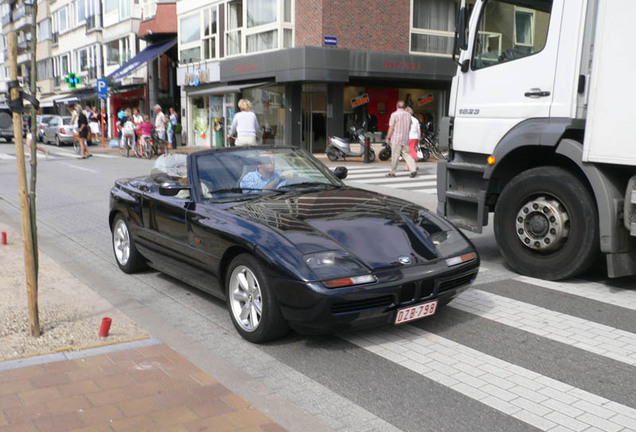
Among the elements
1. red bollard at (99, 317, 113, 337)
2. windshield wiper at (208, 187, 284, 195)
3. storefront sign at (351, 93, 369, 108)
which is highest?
storefront sign at (351, 93, 369, 108)

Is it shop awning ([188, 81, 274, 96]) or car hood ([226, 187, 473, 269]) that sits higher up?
shop awning ([188, 81, 274, 96])

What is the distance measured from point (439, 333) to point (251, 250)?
5.15ft

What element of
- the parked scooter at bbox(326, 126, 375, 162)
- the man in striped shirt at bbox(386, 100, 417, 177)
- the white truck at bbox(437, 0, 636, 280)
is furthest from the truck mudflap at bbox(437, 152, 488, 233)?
the parked scooter at bbox(326, 126, 375, 162)

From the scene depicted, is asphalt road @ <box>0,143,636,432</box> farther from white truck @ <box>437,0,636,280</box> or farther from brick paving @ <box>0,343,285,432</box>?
white truck @ <box>437,0,636,280</box>

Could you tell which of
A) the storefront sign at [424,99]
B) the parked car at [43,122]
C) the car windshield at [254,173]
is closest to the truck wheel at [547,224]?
the car windshield at [254,173]

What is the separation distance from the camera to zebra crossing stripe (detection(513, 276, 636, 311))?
5.66 m

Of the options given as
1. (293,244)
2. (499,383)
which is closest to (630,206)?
(499,383)

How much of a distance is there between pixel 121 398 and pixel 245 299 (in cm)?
126

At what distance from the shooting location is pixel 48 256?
24.9 feet

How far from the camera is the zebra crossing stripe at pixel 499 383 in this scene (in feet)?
11.3

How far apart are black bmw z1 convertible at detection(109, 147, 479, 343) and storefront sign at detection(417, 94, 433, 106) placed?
2305 centimetres

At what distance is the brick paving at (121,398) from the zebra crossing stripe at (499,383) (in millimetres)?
1228

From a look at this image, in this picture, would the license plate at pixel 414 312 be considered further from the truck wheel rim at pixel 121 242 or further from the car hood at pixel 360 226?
the truck wheel rim at pixel 121 242

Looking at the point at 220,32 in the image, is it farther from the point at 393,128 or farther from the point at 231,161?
the point at 231,161
